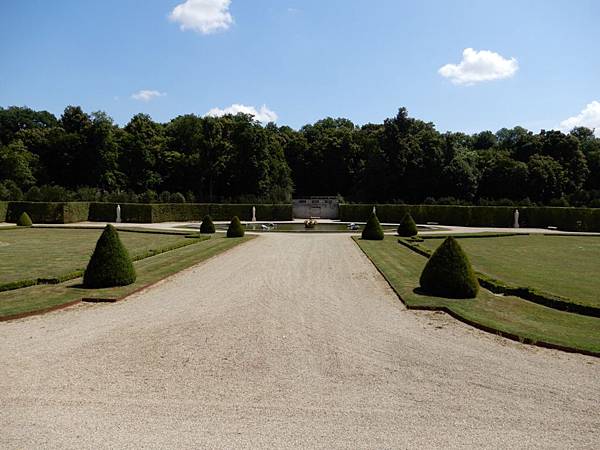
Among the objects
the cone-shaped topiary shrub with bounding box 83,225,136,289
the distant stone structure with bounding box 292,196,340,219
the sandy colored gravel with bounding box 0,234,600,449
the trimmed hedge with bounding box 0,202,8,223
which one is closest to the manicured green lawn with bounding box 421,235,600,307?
the sandy colored gravel with bounding box 0,234,600,449

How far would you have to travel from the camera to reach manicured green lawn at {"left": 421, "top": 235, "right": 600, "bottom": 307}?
13125 millimetres

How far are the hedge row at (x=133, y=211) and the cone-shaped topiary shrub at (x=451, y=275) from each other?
3915 cm

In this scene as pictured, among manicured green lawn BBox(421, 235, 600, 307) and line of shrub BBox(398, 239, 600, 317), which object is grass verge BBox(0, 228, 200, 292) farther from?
manicured green lawn BBox(421, 235, 600, 307)

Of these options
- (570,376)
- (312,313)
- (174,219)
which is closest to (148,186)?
(174,219)

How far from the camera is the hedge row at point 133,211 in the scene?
44.5 metres

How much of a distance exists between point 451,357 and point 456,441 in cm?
273

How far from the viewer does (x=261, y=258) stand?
1867 centimetres

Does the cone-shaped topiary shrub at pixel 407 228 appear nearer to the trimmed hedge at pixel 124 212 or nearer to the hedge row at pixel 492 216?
the hedge row at pixel 492 216

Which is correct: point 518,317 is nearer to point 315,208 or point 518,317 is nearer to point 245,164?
point 315,208

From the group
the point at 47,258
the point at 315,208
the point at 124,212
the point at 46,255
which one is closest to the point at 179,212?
the point at 124,212

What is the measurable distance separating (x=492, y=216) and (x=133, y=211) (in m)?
32.3

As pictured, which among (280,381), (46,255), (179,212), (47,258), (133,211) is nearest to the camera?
(280,381)

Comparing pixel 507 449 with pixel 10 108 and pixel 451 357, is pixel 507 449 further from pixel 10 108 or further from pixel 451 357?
pixel 10 108

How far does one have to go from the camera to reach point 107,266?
12664mm
